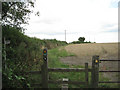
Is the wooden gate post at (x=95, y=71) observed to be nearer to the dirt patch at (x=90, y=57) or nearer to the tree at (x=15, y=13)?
the dirt patch at (x=90, y=57)

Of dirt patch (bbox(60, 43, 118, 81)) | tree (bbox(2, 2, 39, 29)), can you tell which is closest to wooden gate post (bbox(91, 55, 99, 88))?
dirt patch (bbox(60, 43, 118, 81))

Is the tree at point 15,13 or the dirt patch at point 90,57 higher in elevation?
the tree at point 15,13

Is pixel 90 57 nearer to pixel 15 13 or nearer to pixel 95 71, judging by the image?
pixel 95 71

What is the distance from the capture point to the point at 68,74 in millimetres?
4855

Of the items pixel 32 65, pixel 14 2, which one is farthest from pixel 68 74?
pixel 14 2

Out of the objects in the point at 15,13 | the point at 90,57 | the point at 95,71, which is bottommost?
the point at 95,71

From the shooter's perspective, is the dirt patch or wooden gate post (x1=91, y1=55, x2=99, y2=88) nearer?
wooden gate post (x1=91, y1=55, x2=99, y2=88)

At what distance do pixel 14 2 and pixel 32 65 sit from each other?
7.74ft

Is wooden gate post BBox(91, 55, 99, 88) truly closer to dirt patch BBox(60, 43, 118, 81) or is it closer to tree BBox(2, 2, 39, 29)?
dirt patch BBox(60, 43, 118, 81)

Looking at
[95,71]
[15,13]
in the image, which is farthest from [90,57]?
[15,13]

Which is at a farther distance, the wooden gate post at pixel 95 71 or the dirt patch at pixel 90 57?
the dirt patch at pixel 90 57

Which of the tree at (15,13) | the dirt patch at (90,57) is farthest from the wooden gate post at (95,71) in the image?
the tree at (15,13)

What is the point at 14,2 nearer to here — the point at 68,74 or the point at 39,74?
the point at 39,74

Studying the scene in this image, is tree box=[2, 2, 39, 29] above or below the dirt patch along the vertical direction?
above
